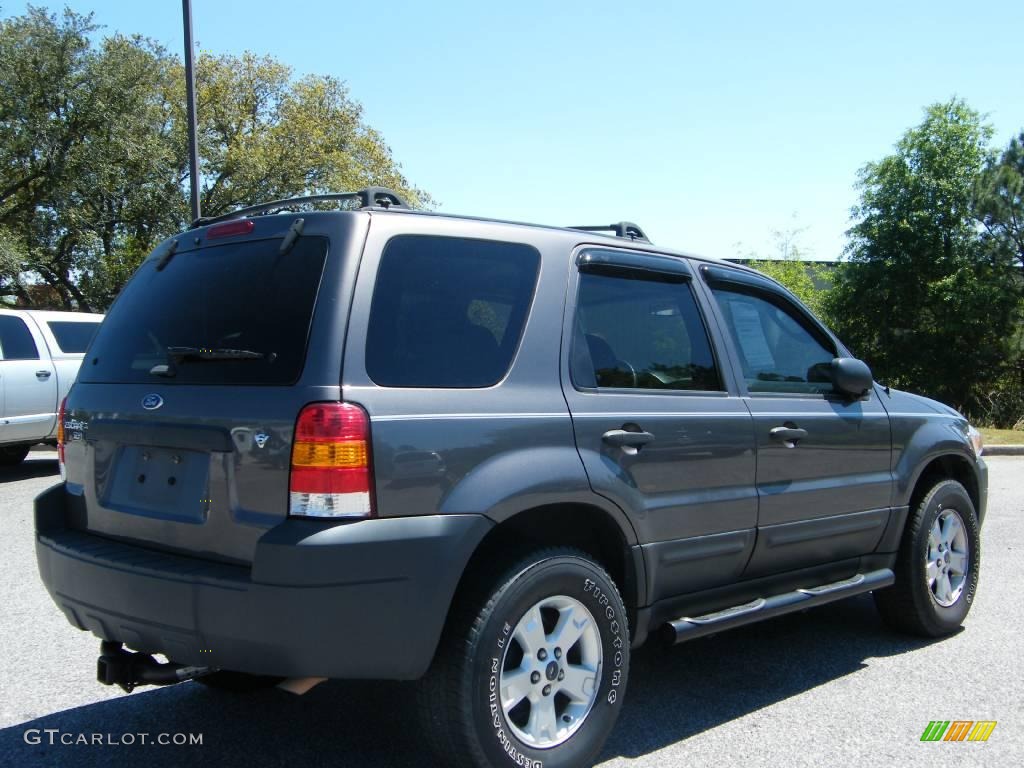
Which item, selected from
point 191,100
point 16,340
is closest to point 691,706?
point 16,340

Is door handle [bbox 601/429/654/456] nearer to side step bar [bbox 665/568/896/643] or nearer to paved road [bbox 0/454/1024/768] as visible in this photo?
side step bar [bbox 665/568/896/643]

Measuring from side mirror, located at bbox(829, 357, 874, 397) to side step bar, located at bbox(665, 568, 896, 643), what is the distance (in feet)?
2.96

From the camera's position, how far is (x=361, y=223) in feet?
9.73

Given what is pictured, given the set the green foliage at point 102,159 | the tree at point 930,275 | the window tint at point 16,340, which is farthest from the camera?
the tree at point 930,275

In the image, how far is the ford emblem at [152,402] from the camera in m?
3.04

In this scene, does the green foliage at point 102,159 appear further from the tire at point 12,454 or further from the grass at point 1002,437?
the grass at point 1002,437

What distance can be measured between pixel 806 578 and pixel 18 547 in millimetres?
5644

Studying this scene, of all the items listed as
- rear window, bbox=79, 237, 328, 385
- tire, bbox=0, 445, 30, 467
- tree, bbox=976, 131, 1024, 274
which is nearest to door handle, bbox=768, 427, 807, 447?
rear window, bbox=79, 237, 328, 385

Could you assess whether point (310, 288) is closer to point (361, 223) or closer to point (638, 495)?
point (361, 223)

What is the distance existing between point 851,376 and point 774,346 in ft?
1.27

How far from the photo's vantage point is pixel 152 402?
3066 millimetres

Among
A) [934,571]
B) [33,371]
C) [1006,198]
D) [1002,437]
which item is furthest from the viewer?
[1006,198]

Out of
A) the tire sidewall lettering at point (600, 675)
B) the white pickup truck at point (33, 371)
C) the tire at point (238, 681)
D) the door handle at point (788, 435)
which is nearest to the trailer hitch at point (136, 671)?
the tire at point (238, 681)

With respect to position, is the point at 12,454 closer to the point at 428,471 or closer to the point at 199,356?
the point at 199,356
